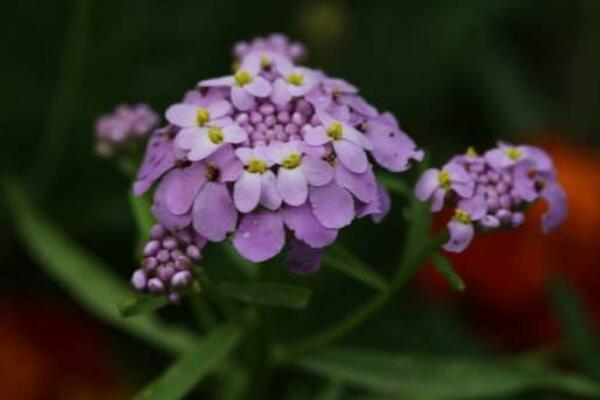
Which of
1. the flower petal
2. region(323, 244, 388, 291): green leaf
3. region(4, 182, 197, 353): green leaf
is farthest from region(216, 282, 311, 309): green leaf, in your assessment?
region(4, 182, 197, 353): green leaf

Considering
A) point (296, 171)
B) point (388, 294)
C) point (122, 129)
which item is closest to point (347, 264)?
point (388, 294)

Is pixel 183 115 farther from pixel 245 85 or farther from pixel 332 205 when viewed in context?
pixel 332 205

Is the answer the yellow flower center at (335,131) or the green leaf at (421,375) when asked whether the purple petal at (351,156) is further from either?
the green leaf at (421,375)

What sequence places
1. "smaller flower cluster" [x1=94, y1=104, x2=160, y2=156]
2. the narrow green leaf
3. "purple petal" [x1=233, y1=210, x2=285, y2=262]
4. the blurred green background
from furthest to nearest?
the blurred green background, the narrow green leaf, "smaller flower cluster" [x1=94, y1=104, x2=160, y2=156], "purple petal" [x1=233, y1=210, x2=285, y2=262]

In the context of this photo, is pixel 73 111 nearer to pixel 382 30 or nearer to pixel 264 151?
pixel 382 30

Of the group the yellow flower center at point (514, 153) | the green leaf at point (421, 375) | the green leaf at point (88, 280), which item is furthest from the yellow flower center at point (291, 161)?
the green leaf at point (88, 280)

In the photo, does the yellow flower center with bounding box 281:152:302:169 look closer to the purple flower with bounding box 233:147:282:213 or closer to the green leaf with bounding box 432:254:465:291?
the purple flower with bounding box 233:147:282:213

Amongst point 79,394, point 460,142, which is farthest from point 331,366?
point 460,142
